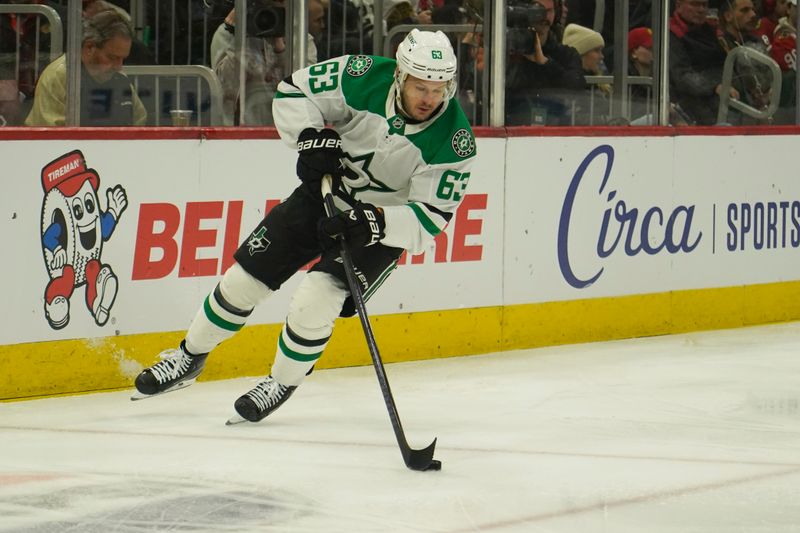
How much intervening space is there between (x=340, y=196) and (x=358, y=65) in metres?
0.40

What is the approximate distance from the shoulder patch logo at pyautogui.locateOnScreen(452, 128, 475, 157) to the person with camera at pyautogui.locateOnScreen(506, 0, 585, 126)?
89.7 inches

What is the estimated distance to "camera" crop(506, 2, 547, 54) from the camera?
6941 millimetres

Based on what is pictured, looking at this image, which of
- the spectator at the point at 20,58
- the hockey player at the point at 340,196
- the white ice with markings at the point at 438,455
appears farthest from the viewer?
the spectator at the point at 20,58

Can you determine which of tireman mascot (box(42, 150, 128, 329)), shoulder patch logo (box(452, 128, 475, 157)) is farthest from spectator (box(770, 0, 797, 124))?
tireman mascot (box(42, 150, 128, 329))

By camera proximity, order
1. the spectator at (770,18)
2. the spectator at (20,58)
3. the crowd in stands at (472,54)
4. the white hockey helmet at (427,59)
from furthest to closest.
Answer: the spectator at (770,18), the crowd in stands at (472,54), the spectator at (20,58), the white hockey helmet at (427,59)

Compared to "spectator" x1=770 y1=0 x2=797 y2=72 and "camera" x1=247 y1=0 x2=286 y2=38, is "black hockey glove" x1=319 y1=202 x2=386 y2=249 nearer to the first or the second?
"camera" x1=247 y1=0 x2=286 y2=38

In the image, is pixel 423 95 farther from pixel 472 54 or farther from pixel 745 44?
pixel 745 44

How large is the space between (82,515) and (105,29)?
241 cm

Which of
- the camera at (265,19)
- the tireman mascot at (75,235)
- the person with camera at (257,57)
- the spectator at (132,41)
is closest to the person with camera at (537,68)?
the person with camera at (257,57)

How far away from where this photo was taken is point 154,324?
5699 mm

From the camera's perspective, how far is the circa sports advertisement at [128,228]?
5.34m

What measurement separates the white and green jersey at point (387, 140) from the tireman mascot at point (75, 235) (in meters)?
0.95

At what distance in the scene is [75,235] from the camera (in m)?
5.45

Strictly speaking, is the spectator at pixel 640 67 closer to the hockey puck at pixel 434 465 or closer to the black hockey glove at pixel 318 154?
the black hockey glove at pixel 318 154
